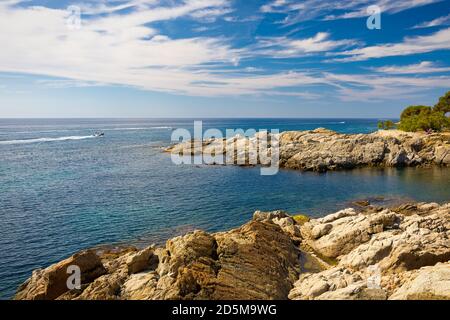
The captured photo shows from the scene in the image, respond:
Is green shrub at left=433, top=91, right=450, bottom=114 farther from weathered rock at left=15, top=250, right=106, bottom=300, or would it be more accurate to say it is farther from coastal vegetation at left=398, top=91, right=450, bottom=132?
weathered rock at left=15, top=250, right=106, bottom=300

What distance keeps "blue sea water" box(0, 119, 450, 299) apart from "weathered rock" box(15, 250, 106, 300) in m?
3.75

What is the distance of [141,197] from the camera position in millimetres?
56531

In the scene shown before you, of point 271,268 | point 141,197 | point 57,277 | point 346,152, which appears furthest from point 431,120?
point 57,277

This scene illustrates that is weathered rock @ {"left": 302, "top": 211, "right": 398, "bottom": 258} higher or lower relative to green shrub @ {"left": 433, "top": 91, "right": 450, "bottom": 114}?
lower

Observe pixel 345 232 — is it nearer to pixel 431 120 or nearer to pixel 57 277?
pixel 57 277

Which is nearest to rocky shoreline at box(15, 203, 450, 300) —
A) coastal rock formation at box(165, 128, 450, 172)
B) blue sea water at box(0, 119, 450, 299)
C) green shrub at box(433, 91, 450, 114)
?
blue sea water at box(0, 119, 450, 299)

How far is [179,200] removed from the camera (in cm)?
5450

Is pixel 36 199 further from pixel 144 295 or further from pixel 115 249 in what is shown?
pixel 144 295

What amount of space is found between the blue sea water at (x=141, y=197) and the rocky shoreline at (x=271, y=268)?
7.80 meters

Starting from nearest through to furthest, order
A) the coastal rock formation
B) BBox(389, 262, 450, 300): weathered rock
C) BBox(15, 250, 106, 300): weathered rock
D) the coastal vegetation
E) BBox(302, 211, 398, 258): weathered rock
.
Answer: BBox(389, 262, 450, 300): weathered rock < BBox(15, 250, 106, 300): weathered rock < BBox(302, 211, 398, 258): weathered rock < the coastal rock formation < the coastal vegetation

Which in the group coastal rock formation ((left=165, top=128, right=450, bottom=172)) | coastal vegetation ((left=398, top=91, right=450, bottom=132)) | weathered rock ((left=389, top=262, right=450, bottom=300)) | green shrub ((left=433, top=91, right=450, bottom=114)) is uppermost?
green shrub ((left=433, top=91, right=450, bottom=114))

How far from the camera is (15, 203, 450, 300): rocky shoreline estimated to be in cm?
2011

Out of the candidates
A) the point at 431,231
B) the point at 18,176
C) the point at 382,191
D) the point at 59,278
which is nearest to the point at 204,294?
the point at 59,278

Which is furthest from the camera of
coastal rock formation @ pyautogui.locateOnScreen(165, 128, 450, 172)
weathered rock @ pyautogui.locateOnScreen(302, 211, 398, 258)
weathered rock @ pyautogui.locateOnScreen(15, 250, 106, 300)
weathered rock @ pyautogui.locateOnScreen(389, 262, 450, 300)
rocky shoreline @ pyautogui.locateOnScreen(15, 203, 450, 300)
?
coastal rock formation @ pyautogui.locateOnScreen(165, 128, 450, 172)
